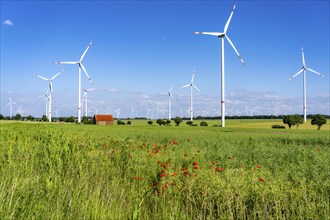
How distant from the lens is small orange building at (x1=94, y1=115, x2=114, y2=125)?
109 meters

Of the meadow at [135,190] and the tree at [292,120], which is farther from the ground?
the tree at [292,120]

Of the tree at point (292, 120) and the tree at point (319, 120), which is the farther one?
the tree at point (292, 120)

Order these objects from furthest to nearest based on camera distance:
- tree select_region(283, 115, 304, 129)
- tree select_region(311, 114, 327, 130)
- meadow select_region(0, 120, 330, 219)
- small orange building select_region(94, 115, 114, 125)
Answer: small orange building select_region(94, 115, 114, 125) → tree select_region(283, 115, 304, 129) → tree select_region(311, 114, 327, 130) → meadow select_region(0, 120, 330, 219)

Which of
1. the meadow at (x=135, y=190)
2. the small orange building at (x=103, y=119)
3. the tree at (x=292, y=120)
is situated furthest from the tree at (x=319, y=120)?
the meadow at (x=135, y=190)

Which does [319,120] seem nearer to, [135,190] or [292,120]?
[292,120]

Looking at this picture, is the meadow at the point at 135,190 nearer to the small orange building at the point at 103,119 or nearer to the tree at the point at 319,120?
the tree at the point at 319,120

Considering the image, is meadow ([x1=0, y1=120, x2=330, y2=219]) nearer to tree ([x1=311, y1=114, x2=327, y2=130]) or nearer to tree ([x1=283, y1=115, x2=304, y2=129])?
tree ([x1=283, y1=115, x2=304, y2=129])

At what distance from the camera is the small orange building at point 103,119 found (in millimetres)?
108944

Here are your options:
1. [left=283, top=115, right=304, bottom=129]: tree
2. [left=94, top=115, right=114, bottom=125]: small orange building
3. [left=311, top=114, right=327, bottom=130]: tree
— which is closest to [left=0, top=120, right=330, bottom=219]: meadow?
[left=283, top=115, right=304, bottom=129]: tree

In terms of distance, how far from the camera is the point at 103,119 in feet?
363

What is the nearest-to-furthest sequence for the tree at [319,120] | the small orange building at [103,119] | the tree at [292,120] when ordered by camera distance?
the tree at [319,120]
the tree at [292,120]
the small orange building at [103,119]

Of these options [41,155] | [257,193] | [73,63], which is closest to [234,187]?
[257,193]

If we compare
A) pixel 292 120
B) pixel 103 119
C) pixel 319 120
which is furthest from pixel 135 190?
pixel 103 119

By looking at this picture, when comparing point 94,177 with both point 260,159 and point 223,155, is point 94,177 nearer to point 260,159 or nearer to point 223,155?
point 223,155
